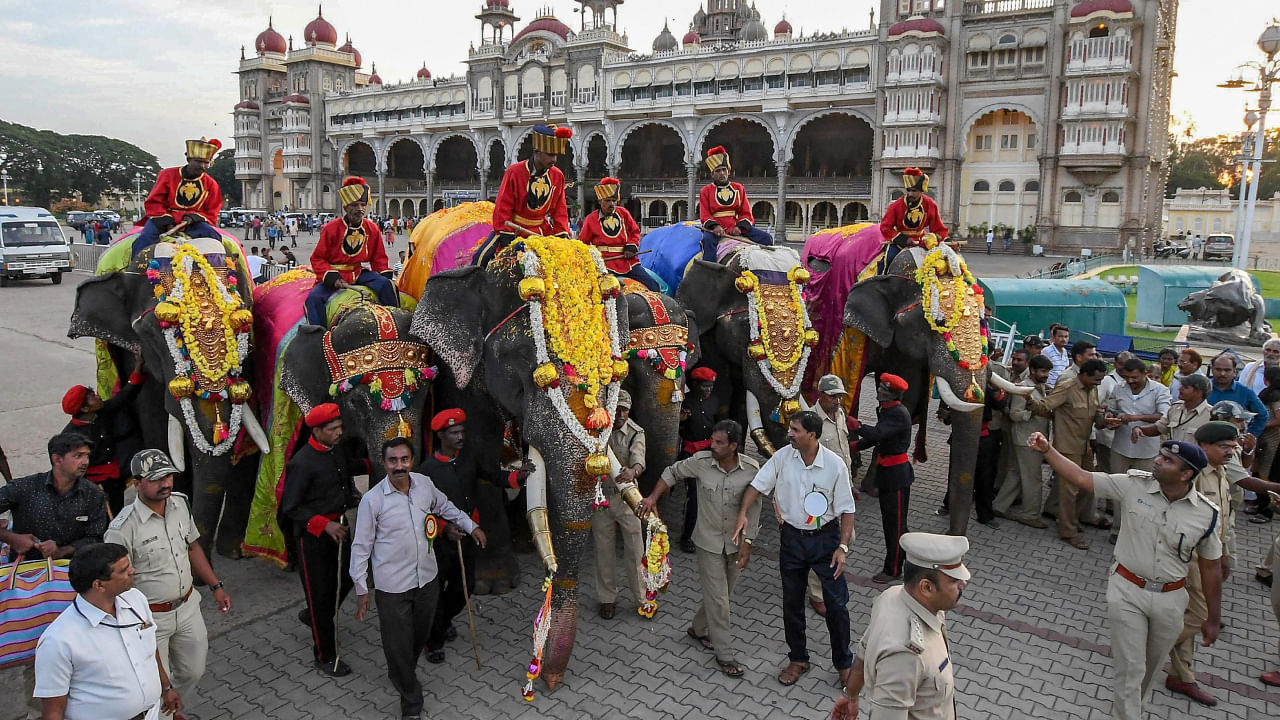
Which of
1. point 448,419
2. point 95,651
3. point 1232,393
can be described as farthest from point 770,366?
point 95,651

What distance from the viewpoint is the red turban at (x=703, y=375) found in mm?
6465

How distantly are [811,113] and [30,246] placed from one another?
36.6 metres

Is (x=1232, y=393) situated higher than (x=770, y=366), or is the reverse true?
(x=770, y=366)

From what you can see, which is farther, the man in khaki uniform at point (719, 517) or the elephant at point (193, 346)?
the elephant at point (193, 346)

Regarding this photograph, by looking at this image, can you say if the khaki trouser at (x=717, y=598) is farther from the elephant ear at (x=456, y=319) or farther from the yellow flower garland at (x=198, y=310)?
the yellow flower garland at (x=198, y=310)

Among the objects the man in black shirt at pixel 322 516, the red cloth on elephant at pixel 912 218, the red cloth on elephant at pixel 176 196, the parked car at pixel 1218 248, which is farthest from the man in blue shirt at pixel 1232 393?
the parked car at pixel 1218 248

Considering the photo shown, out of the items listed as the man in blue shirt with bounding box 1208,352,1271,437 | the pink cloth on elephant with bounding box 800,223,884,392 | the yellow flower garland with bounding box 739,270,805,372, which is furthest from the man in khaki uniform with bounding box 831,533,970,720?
the man in blue shirt with bounding box 1208,352,1271,437

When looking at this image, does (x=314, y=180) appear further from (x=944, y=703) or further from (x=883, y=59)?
(x=944, y=703)

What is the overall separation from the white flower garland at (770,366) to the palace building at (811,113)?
37405 mm

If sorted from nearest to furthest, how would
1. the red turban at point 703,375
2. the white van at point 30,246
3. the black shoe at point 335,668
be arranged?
1. the black shoe at point 335,668
2. the red turban at point 703,375
3. the white van at point 30,246

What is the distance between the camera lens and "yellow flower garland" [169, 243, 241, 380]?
5516 millimetres

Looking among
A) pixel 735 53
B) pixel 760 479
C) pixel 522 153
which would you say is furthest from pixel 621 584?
pixel 522 153

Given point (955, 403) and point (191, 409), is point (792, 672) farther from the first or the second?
point (191, 409)

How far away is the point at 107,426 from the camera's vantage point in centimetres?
623
